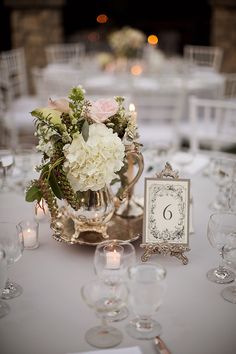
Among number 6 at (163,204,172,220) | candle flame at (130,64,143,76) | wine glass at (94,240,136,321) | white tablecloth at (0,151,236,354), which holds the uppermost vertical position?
candle flame at (130,64,143,76)

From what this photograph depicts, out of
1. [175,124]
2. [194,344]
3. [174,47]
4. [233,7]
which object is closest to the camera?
[194,344]

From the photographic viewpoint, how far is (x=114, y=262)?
136 cm

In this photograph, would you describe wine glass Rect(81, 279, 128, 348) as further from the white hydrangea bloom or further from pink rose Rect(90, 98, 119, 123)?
pink rose Rect(90, 98, 119, 123)

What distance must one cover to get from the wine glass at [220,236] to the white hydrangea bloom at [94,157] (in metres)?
0.33

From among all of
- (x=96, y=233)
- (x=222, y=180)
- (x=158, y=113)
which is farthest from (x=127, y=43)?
(x=96, y=233)

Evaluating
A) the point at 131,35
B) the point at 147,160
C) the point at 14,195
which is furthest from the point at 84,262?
the point at 131,35

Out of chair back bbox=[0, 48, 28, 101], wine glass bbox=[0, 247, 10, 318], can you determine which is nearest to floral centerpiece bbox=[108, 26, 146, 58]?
chair back bbox=[0, 48, 28, 101]

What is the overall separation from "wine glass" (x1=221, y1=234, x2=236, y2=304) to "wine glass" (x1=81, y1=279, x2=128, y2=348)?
344 mm

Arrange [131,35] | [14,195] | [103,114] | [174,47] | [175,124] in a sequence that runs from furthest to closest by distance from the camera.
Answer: [174,47] → [131,35] → [175,124] → [14,195] → [103,114]

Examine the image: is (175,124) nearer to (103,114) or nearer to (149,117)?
(149,117)

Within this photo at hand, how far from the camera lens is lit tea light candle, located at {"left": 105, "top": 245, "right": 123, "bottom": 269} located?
135 cm

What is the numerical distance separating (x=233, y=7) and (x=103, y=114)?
5.48 m

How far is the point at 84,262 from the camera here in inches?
63.1

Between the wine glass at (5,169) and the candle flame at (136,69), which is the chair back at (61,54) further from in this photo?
the wine glass at (5,169)
